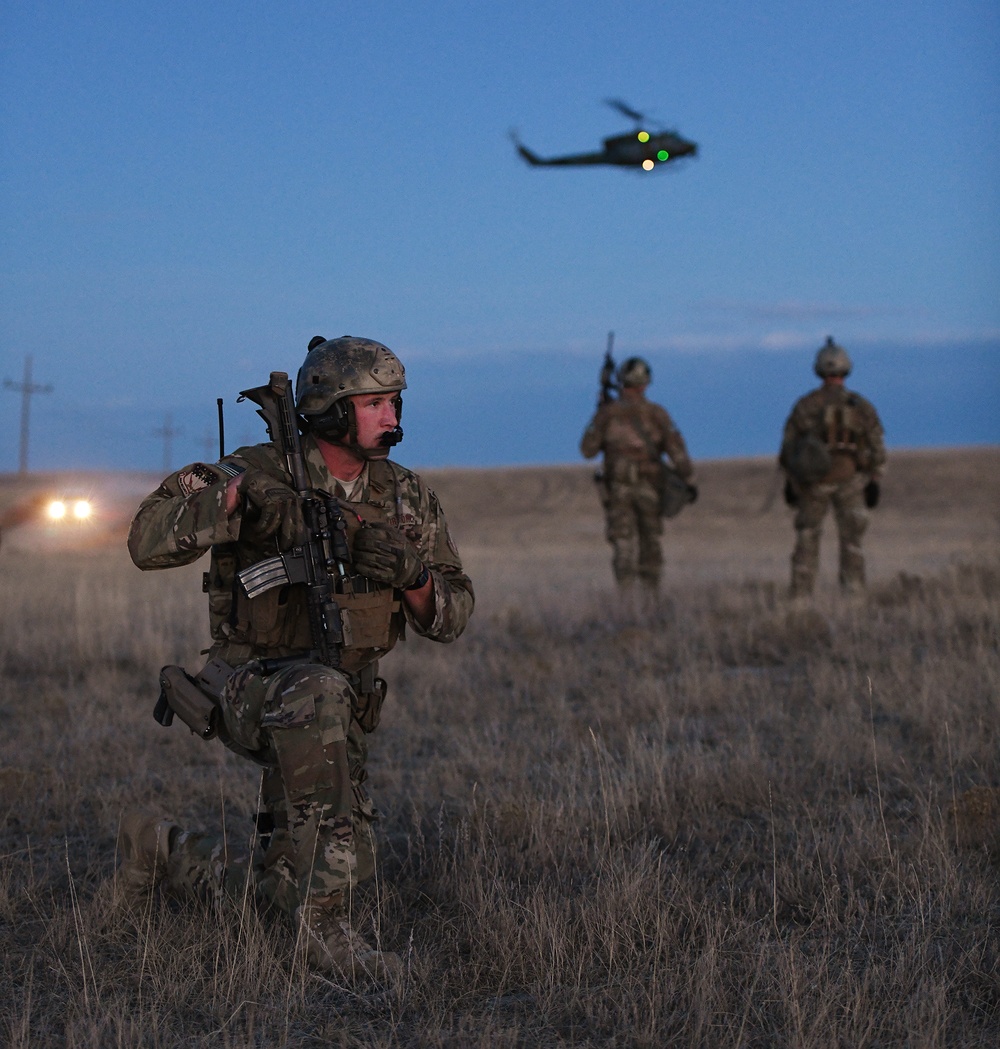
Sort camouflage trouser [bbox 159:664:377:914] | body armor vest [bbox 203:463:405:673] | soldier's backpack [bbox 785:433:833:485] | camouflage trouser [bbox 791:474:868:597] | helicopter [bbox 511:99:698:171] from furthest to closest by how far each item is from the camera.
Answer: helicopter [bbox 511:99:698:171] < camouflage trouser [bbox 791:474:868:597] < soldier's backpack [bbox 785:433:833:485] < body armor vest [bbox 203:463:405:673] < camouflage trouser [bbox 159:664:377:914]

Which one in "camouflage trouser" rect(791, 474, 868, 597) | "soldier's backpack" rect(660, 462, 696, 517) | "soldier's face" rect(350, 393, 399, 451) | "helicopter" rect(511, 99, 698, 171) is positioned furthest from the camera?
"helicopter" rect(511, 99, 698, 171)

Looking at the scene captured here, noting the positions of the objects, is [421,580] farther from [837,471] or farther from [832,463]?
[837,471]

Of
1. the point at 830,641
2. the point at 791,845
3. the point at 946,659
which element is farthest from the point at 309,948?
the point at 830,641

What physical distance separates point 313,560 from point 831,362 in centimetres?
841

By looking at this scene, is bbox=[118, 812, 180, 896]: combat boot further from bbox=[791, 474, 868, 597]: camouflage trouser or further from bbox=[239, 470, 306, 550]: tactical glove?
bbox=[791, 474, 868, 597]: camouflage trouser

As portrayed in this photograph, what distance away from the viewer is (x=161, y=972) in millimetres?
3436

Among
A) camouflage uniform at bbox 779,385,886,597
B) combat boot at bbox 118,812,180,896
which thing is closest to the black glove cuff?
combat boot at bbox 118,812,180,896

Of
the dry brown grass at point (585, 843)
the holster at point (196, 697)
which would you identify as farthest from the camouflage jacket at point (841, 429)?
the holster at point (196, 697)

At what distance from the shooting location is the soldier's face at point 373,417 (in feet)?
12.8

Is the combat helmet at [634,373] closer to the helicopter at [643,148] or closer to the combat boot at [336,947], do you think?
the combat boot at [336,947]

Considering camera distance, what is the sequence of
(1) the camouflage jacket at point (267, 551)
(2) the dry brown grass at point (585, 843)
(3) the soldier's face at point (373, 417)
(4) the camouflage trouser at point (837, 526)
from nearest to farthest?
1. (2) the dry brown grass at point (585, 843)
2. (1) the camouflage jacket at point (267, 551)
3. (3) the soldier's face at point (373, 417)
4. (4) the camouflage trouser at point (837, 526)

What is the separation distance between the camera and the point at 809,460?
11109 mm

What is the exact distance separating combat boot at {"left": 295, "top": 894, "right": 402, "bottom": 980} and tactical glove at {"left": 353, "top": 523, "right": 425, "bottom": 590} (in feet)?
3.05

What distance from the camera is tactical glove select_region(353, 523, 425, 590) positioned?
12.1 ft
